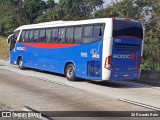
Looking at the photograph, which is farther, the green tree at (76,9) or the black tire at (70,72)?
the green tree at (76,9)

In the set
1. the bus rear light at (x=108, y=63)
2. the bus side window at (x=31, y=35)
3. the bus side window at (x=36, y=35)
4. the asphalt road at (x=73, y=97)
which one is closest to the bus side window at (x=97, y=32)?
the bus rear light at (x=108, y=63)

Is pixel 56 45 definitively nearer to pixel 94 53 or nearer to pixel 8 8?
pixel 94 53

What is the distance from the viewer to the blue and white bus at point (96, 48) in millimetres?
15484

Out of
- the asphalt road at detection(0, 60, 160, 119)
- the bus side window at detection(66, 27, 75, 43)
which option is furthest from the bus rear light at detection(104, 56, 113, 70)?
the bus side window at detection(66, 27, 75, 43)

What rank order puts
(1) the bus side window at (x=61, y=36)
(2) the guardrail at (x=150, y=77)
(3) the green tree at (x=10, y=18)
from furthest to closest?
(3) the green tree at (x=10, y=18) → (1) the bus side window at (x=61, y=36) → (2) the guardrail at (x=150, y=77)

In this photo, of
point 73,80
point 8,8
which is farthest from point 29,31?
point 8,8

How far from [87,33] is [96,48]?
117 centimetres

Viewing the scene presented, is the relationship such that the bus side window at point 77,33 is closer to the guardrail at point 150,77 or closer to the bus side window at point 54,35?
the bus side window at point 54,35

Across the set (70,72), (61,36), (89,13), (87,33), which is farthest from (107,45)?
(89,13)

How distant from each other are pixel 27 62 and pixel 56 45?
13.3 ft

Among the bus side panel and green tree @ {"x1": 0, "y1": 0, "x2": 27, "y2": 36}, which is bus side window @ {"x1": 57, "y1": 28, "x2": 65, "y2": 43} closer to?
the bus side panel

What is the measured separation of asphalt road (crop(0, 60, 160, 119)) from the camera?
10.7 m

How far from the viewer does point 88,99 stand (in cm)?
1215

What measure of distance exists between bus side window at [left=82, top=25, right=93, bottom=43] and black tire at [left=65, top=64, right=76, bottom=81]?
5.35 ft
